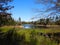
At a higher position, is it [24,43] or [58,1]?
[58,1]

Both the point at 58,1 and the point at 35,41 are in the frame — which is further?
the point at 58,1

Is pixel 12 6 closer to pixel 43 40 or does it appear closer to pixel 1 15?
pixel 1 15

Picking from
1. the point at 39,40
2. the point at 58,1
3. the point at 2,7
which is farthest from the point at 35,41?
the point at 2,7

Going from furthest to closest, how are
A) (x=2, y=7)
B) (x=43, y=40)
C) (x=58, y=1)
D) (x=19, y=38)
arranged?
(x=2, y=7) < (x=58, y=1) < (x=19, y=38) < (x=43, y=40)

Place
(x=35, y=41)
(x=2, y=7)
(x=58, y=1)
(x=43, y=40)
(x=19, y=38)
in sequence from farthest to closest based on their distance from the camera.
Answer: (x=2, y=7), (x=58, y=1), (x=19, y=38), (x=43, y=40), (x=35, y=41)

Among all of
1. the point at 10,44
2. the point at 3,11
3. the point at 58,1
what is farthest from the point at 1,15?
the point at 10,44

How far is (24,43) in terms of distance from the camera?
38.4 ft

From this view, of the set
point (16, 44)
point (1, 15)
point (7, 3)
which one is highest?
point (7, 3)

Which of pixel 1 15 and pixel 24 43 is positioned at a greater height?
pixel 1 15

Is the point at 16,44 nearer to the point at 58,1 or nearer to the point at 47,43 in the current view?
the point at 47,43

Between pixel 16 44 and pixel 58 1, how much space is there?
6.71 metres

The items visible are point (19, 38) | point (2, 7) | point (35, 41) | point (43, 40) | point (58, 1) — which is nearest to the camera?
point (35, 41)

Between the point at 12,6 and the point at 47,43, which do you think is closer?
the point at 47,43

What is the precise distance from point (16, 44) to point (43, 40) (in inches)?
71.0
